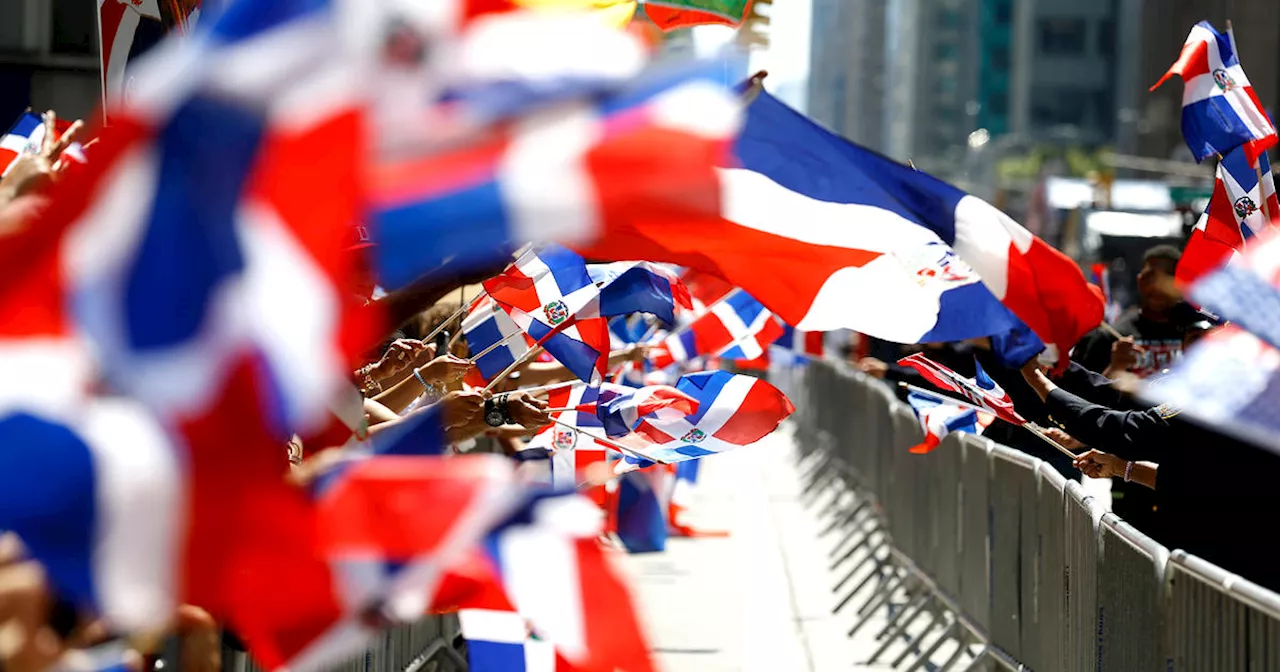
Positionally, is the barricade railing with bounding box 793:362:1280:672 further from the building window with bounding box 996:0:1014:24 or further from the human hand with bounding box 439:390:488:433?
the building window with bounding box 996:0:1014:24

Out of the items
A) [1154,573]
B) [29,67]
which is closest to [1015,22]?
[29,67]

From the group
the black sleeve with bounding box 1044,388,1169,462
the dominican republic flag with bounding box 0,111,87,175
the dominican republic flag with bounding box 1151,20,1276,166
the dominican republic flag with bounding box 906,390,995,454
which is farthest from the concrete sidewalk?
the dominican republic flag with bounding box 1151,20,1276,166

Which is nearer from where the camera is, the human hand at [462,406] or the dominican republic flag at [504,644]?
the dominican republic flag at [504,644]

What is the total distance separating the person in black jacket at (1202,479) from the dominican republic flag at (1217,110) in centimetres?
216

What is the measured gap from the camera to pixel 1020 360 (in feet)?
25.1

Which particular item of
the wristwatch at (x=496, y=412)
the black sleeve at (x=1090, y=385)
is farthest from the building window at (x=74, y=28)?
the black sleeve at (x=1090, y=385)

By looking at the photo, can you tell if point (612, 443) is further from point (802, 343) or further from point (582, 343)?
point (802, 343)

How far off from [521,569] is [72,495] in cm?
86

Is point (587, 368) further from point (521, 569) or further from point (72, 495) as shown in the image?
point (72, 495)

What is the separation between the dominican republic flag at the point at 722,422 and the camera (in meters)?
7.50

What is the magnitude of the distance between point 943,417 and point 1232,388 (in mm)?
6015

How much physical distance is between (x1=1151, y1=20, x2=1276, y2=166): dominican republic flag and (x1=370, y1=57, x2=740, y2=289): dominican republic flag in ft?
20.9

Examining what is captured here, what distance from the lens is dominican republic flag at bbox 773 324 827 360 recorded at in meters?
17.8

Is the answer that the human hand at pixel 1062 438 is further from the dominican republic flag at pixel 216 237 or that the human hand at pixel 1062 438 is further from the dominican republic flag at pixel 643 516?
the dominican republic flag at pixel 643 516
